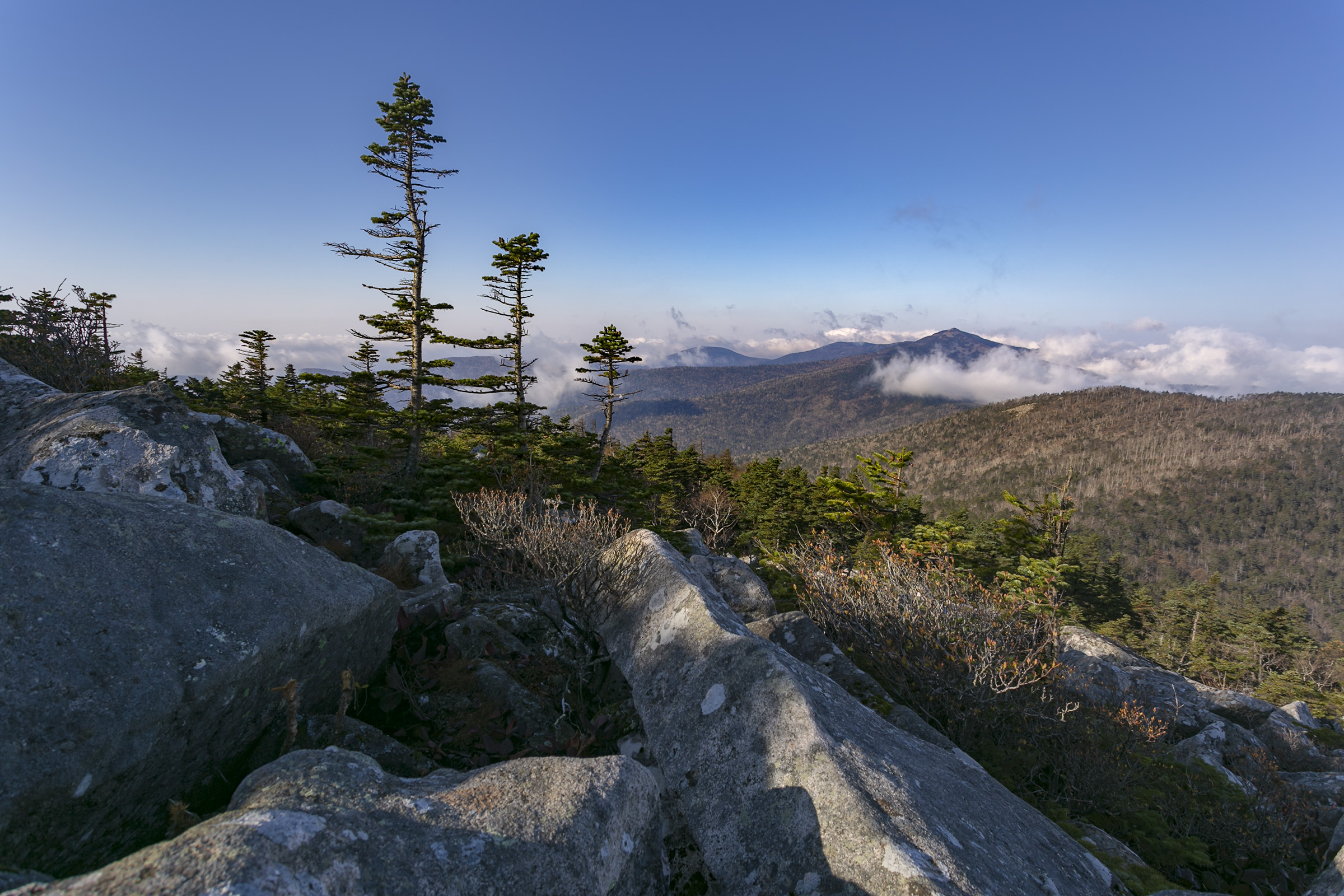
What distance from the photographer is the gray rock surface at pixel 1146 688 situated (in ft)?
33.6

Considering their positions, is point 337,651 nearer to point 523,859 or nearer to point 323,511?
point 523,859

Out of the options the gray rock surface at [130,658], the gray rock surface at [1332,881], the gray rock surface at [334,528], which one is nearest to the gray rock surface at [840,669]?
the gray rock surface at [1332,881]

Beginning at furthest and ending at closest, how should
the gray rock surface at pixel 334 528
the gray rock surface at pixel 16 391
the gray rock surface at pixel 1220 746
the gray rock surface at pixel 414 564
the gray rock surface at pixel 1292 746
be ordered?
the gray rock surface at pixel 1292 746 → the gray rock surface at pixel 334 528 → the gray rock surface at pixel 414 564 → the gray rock surface at pixel 1220 746 → the gray rock surface at pixel 16 391

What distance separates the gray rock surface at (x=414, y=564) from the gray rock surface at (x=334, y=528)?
1.50 feet

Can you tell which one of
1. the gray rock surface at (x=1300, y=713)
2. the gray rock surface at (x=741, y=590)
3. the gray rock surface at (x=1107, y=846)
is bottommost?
the gray rock surface at (x=1300, y=713)

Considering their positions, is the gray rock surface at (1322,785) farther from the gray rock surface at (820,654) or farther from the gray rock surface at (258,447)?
the gray rock surface at (258,447)

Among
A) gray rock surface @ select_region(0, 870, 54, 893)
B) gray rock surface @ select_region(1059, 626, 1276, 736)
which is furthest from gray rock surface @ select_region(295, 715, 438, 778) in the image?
gray rock surface @ select_region(1059, 626, 1276, 736)

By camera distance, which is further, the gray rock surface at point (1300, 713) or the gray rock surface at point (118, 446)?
the gray rock surface at point (1300, 713)

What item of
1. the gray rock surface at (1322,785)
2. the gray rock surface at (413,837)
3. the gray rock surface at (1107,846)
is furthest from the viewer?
the gray rock surface at (1322,785)

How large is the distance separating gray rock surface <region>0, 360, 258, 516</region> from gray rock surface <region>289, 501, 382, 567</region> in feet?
5.22

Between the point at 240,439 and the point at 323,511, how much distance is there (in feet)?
13.4

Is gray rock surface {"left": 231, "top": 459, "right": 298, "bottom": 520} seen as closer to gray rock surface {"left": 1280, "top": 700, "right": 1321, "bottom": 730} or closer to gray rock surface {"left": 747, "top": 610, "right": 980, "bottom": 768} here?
gray rock surface {"left": 747, "top": 610, "right": 980, "bottom": 768}

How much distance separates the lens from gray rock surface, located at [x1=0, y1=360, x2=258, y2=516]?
21.4ft

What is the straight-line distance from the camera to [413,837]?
239cm
